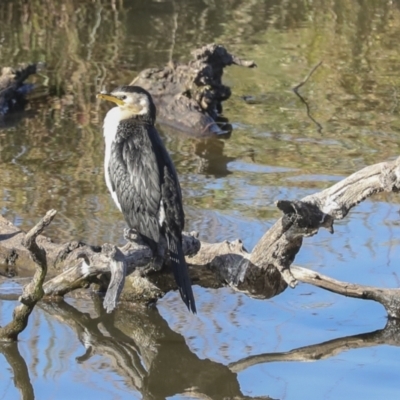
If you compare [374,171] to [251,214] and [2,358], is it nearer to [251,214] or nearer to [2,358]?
[2,358]

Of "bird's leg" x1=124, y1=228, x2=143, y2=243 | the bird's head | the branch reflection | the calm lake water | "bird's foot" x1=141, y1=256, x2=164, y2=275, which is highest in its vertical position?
the bird's head

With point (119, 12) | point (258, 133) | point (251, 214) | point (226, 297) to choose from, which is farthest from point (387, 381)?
point (119, 12)

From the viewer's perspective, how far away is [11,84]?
9.84 meters

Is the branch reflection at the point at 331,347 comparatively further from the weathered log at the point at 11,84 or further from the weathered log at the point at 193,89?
the weathered log at the point at 11,84

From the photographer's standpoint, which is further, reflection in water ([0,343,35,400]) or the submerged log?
reflection in water ([0,343,35,400])

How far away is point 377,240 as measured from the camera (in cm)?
675

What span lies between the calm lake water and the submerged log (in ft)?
0.65

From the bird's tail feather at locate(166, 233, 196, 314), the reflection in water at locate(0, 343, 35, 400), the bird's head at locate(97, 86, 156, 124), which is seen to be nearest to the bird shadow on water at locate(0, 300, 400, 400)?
the reflection in water at locate(0, 343, 35, 400)

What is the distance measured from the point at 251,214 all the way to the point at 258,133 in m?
2.33

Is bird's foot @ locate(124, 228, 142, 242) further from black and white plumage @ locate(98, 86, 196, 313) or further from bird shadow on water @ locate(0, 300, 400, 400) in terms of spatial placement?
bird shadow on water @ locate(0, 300, 400, 400)

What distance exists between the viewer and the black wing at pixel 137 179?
5469 millimetres

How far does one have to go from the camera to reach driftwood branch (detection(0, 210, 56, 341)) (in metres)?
4.59

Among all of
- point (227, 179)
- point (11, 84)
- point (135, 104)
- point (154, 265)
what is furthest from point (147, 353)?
point (11, 84)

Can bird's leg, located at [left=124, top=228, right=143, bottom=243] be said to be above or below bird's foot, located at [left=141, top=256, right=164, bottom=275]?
above
